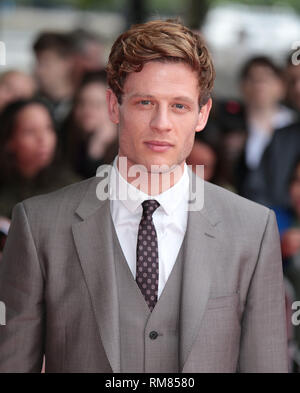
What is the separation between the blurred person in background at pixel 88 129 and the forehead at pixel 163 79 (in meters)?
1.54

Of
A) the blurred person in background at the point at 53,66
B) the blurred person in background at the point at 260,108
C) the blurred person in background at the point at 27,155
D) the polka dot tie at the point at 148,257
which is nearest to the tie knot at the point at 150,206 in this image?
the polka dot tie at the point at 148,257

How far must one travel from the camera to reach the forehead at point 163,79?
4.44ft

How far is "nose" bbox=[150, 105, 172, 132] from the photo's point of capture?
1.35 metres

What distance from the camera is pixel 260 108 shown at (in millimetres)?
3699

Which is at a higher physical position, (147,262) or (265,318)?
(147,262)

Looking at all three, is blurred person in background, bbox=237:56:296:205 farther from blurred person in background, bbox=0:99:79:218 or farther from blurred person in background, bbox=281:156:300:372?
blurred person in background, bbox=0:99:79:218

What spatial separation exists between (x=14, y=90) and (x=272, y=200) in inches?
65.6

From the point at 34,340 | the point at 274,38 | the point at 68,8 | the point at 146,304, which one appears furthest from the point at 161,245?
the point at 68,8

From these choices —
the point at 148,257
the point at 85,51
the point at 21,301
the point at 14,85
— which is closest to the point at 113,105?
the point at 148,257

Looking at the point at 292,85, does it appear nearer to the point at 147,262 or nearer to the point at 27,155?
the point at 27,155

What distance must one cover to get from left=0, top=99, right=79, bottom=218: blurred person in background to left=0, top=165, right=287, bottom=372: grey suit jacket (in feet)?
3.27

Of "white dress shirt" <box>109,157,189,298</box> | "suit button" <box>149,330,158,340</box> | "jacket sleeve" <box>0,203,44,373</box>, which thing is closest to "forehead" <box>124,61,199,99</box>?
"white dress shirt" <box>109,157,189,298</box>

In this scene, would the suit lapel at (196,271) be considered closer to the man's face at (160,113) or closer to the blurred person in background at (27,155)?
the man's face at (160,113)

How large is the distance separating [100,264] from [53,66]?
2.92m
